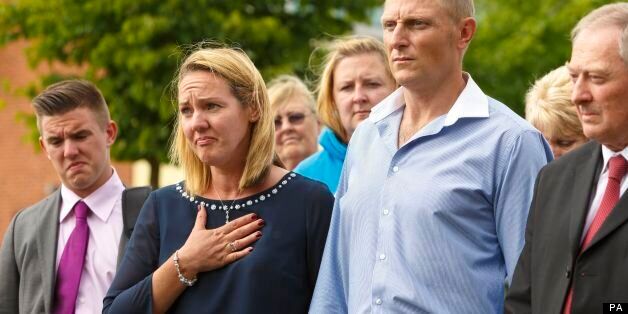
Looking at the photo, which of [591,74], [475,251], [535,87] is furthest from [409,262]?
[535,87]

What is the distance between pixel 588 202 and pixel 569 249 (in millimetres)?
194

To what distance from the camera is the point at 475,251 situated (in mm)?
4445

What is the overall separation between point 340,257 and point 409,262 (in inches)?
20.3

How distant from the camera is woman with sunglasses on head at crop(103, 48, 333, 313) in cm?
493

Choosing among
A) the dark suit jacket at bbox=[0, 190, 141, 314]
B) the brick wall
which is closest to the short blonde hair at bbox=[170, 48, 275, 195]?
the dark suit jacket at bbox=[0, 190, 141, 314]

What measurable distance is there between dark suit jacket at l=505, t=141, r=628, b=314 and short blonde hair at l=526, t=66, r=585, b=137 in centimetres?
170

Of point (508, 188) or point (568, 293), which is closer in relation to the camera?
point (568, 293)

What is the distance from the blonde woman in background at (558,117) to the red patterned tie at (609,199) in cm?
190

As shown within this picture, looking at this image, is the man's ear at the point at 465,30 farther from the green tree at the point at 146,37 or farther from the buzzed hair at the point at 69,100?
the green tree at the point at 146,37

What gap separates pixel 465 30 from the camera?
4711mm

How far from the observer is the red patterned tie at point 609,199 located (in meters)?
4.05

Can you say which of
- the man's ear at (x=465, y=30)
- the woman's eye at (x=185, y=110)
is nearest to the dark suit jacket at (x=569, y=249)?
the man's ear at (x=465, y=30)

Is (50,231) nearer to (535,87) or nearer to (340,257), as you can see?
(340,257)

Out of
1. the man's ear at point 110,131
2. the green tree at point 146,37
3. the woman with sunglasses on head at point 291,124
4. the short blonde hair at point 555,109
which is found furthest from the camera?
the green tree at point 146,37
